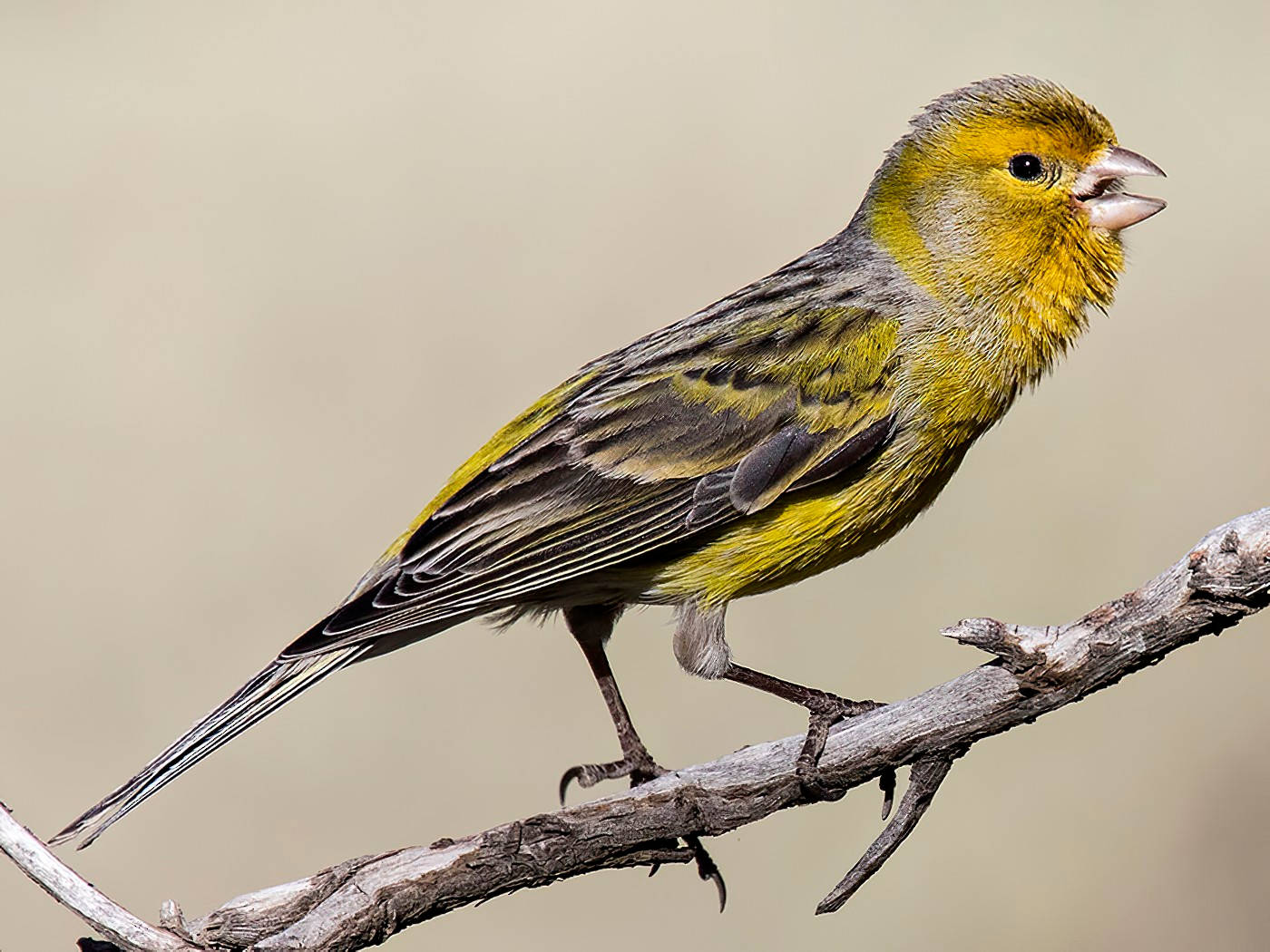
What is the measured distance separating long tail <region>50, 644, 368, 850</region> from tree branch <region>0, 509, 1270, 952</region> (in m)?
0.48

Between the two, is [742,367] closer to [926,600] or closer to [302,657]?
[302,657]

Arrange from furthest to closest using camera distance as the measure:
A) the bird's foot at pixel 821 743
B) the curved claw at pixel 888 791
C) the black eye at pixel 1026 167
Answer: the black eye at pixel 1026 167, the curved claw at pixel 888 791, the bird's foot at pixel 821 743

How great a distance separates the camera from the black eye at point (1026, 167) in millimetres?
4293

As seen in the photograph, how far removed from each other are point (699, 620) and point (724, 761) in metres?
0.69

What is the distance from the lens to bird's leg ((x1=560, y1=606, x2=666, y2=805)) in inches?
175

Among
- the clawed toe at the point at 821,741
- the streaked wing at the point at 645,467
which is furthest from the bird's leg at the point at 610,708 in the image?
the clawed toe at the point at 821,741

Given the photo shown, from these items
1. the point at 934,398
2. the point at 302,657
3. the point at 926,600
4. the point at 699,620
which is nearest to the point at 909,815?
the point at 699,620

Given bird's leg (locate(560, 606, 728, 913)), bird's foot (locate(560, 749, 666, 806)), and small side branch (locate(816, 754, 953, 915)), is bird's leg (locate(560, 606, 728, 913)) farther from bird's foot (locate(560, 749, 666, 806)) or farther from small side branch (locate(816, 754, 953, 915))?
small side branch (locate(816, 754, 953, 915))

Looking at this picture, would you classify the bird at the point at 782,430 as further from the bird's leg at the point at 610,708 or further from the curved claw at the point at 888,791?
the curved claw at the point at 888,791

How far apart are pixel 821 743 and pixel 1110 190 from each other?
1936 millimetres

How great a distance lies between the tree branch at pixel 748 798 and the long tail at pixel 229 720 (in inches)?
18.7

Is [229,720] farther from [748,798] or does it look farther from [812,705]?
[812,705]

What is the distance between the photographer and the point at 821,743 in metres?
3.34

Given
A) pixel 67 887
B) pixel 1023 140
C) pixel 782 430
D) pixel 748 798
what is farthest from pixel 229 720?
pixel 1023 140
